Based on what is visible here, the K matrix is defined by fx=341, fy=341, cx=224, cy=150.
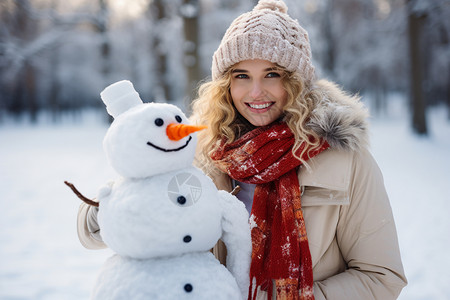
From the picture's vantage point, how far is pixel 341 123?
1684 mm

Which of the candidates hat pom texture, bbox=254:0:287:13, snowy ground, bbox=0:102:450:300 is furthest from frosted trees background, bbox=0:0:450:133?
hat pom texture, bbox=254:0:287:13

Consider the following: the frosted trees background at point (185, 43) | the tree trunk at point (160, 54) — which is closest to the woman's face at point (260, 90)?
the frosted trees background at point (185, 43)

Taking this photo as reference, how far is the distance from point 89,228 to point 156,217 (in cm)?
69

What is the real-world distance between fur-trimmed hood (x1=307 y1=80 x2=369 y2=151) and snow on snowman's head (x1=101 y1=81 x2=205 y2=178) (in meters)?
0.81

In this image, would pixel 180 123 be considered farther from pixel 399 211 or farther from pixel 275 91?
pixel 399 211

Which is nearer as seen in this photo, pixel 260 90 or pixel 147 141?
pixel 147 141

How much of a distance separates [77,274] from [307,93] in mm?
3348

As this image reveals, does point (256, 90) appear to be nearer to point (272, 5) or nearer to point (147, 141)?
point (272, 5)

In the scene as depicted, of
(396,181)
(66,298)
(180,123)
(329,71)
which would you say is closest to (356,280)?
(180,123)

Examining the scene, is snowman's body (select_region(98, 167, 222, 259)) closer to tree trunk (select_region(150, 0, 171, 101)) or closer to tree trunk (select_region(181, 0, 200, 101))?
tree trunk (select_region(181, 0, 200, 101))

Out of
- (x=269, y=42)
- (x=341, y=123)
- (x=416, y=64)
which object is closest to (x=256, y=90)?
(x=269, y=42)

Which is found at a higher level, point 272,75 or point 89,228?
point 272,75

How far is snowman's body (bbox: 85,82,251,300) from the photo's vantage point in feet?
3.53

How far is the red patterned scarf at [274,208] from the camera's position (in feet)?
5.06
